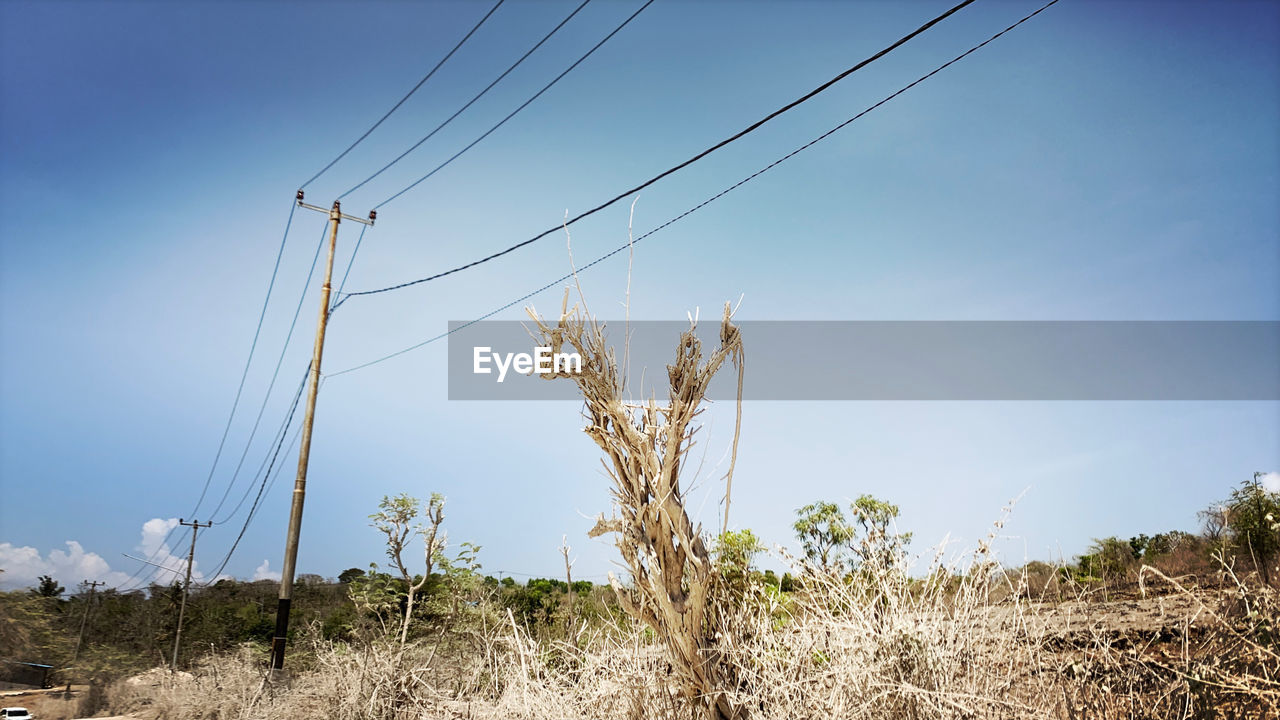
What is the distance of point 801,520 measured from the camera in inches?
529

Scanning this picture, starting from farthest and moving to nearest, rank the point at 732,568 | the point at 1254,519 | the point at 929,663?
the point at 1254,519 < the point at 732,568 < the point at 929,663

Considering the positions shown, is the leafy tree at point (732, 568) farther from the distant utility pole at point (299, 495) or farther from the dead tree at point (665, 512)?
the distant utility pole at point (299, 495)

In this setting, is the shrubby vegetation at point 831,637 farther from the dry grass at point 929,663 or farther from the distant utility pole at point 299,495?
the distant utility pole at point 299,495

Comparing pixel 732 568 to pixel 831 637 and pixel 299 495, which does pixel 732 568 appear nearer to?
pixel 831 637

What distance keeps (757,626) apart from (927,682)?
1104mm

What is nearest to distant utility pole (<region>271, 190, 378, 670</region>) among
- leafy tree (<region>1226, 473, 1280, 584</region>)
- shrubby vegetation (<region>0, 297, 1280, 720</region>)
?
shrubby vegetation (<region>0, 297, 1280, 720</region>)

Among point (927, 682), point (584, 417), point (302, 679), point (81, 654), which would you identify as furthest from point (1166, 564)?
point (81, 654)

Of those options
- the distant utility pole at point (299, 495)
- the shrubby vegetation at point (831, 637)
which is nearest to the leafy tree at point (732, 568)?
the shrubby vegetation at point (831, 637)

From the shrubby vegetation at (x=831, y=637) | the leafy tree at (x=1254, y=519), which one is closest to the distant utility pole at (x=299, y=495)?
the shrubby vegetation at (x=831, y=637)

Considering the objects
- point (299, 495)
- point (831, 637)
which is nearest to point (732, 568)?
point (831, 637)

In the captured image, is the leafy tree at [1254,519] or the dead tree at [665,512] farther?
the leafy tree at [1254,519]

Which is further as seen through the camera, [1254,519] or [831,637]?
[1254,519]

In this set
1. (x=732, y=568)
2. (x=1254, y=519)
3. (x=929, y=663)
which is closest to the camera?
(x=929, y=663)

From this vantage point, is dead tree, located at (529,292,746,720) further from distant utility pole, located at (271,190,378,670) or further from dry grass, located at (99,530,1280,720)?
distant utility pole, located at (271,190,378,670)
